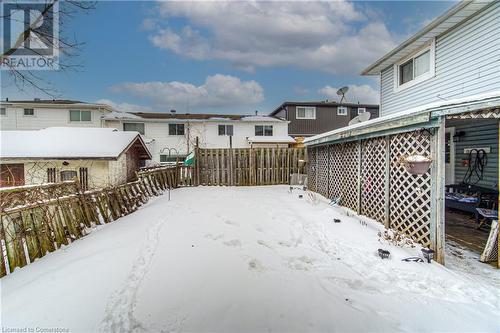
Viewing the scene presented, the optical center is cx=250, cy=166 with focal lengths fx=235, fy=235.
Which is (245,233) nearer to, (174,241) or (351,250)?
(174,241)

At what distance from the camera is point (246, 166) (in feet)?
39.1

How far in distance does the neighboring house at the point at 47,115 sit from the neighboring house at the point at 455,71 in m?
19.9

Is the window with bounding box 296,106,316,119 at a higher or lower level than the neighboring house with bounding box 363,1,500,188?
higher

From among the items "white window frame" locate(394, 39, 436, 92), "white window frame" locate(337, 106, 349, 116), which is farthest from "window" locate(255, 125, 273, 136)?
"white window frame" locate(394, 39, 436, 92)

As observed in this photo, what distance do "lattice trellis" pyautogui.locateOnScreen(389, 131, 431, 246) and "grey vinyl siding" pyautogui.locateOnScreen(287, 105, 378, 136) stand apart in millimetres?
18357

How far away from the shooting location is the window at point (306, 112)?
22906 millimetres

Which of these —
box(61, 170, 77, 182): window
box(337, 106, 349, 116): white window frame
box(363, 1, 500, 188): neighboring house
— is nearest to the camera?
box(363, 1, 500, 188): neighboring house

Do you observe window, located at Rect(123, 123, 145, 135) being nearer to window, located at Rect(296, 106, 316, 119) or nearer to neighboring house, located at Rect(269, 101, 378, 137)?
neighboring house, located at Rect(269, 101, 378, 137)

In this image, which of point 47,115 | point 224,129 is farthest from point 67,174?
point 47,115

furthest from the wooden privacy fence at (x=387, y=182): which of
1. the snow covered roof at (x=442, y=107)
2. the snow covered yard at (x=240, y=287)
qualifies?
the snow covered yard at (x=240, y=287)

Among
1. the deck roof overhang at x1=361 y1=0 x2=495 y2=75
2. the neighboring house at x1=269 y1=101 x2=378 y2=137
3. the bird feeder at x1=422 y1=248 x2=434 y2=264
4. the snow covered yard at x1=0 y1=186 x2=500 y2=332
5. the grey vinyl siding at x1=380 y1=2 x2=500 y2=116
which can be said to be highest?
the neighboring house at x1=269 y1=101 x2=378 y2=137

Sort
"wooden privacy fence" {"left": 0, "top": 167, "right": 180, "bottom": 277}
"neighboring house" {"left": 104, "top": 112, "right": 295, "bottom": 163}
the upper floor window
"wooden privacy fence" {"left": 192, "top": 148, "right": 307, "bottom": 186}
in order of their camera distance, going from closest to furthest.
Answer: "wooden privacy fence" {"left": 0, "top": 167, "right": 180, "bottom": 277} < the upper floor window < "wooden privacy fence" {"left": 192, "top": 148, "right": 307, "bottom": 186} < "neighboring house" {"left": 104, "top": 112, "right": 295, "bottom": 163}

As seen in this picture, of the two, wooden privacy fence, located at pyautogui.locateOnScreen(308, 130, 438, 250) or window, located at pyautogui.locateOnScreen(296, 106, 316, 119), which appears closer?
wooden privacy fence, located at pyautogui.locateOnScreen(308, 130, 438, 250)

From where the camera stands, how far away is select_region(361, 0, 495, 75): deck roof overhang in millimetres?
5341
